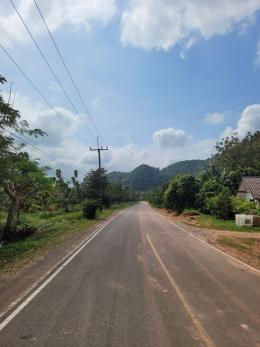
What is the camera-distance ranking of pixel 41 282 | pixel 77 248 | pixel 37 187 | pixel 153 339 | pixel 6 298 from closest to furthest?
pixel 153 339 < pixel 6 298 < pixel 41 282 < pixel 77 248 < pixel 37 187

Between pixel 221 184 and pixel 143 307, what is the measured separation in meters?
50.6

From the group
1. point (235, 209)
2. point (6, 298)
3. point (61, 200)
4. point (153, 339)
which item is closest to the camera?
point (153, 339)

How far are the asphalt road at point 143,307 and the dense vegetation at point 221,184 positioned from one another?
27444 mm

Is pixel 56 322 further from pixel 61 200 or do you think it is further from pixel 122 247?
pixel 61 200

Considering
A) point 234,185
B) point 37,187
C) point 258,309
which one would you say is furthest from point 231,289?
point 234,185

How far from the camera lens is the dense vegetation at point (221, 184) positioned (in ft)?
136

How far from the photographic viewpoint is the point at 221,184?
5759 cm

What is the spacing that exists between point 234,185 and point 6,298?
52408 mm

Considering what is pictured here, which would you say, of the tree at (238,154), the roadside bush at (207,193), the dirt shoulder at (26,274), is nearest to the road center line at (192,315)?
the dirt shoulder at (26,274)

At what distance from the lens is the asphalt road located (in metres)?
6.72

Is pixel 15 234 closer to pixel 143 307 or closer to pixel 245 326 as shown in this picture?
pixel 143 307

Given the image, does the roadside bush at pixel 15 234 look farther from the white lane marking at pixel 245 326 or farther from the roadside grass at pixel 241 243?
the white lane marking at pixel 245 326

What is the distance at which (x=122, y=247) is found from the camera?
19656mm

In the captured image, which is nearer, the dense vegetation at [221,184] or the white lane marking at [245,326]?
the white lane marking at [245,326]
